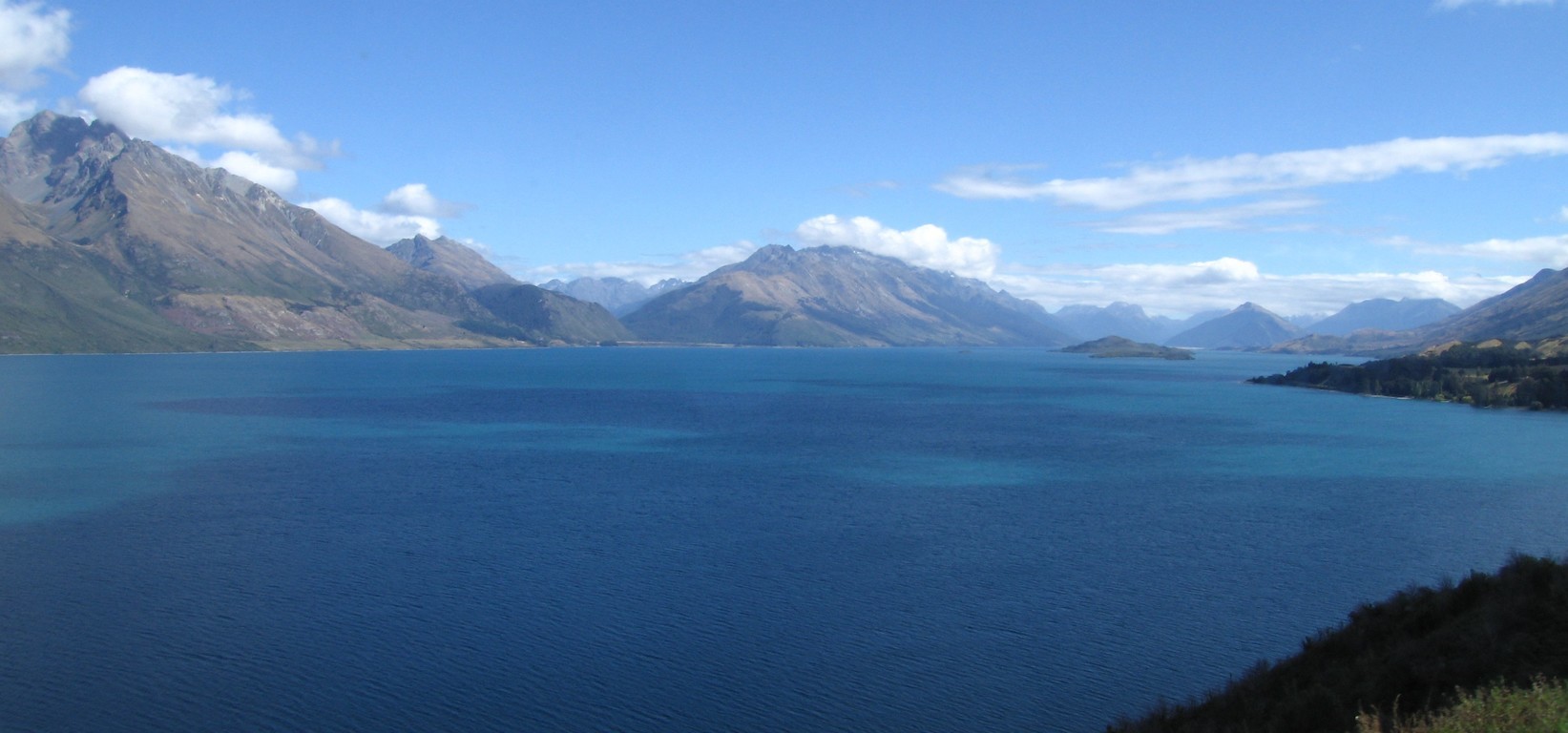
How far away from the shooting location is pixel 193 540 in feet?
166

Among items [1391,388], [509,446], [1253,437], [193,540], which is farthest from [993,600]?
[1391,388]

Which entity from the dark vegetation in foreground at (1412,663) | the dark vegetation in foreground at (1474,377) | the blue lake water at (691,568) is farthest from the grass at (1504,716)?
the dark vegetation in foreground at (1474,377)

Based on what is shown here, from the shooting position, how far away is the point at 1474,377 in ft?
539

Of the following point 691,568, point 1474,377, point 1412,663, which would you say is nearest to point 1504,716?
point 1412,663

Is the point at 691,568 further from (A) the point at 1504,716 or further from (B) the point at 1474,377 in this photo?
(B) the point at 1474,377

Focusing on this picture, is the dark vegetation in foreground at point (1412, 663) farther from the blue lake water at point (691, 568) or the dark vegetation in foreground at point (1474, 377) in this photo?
the dark vegetation in foreground at point (1474, 377)

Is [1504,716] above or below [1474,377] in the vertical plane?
below

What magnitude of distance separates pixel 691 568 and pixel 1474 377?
6592 inches

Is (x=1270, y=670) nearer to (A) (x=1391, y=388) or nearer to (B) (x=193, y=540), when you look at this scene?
(B) (x=193, y=540)

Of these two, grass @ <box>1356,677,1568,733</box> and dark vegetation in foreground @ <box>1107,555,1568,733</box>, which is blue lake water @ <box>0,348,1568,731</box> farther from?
grass @ <box>1356,677,1568,733</box>

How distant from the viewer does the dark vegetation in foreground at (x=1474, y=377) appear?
5704 inches

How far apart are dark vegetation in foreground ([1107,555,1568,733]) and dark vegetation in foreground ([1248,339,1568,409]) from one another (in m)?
146

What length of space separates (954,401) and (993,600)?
114826mm

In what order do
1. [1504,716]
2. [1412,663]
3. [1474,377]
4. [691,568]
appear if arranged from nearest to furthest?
1. [1504,716]
2. [1412,663]
3. [691,568]
4. [1474,377]
